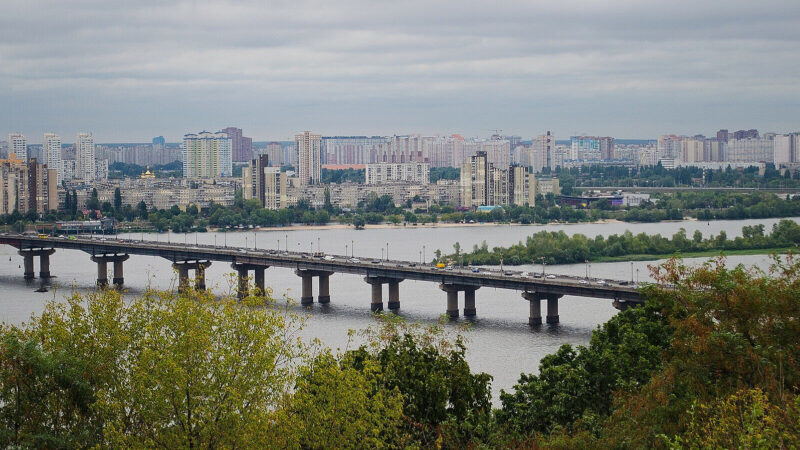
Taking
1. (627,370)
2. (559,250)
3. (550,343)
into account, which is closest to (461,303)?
(550,343)

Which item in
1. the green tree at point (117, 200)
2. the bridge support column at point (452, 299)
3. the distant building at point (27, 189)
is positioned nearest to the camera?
the bridge support column at point (452, 299)

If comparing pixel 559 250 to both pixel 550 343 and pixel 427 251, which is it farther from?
pixel 550 343

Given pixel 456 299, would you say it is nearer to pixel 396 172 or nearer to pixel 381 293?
pixel 381 293

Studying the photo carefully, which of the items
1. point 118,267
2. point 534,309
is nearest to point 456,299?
point 534,309

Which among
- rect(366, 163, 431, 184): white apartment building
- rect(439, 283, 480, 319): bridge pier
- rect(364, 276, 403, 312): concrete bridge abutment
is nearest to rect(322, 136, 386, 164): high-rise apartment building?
rect(366, 163, 431, 184): white apartment building

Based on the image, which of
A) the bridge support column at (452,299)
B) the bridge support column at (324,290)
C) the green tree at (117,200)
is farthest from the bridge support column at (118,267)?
the green tree at (117,200)

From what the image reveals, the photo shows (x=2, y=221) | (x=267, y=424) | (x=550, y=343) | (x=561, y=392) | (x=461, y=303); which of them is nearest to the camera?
(x=267, y=424)

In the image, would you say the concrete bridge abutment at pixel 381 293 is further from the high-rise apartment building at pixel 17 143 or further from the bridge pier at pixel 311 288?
the high-rise apartment building at pixel 17 143
